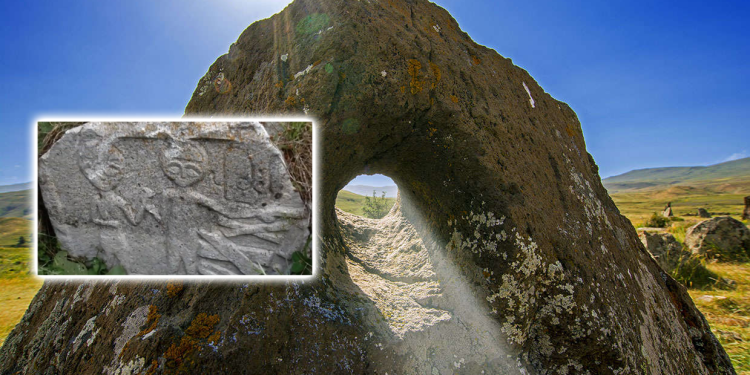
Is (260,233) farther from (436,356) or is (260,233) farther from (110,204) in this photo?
(436,356)

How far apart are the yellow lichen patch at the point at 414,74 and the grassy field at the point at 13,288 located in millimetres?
6022

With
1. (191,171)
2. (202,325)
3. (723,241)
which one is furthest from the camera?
(723,241)

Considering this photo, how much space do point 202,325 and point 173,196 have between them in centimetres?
89

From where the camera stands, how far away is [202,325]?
2.25m

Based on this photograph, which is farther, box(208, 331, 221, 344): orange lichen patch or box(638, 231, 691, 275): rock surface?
box(638, 231, 691, 275): rock surface

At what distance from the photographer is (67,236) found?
74.2 inches

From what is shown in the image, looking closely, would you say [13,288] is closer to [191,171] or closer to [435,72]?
[191,171]

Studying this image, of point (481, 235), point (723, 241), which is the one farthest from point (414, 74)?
point (723, 241)

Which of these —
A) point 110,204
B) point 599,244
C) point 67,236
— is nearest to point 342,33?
point 110,204

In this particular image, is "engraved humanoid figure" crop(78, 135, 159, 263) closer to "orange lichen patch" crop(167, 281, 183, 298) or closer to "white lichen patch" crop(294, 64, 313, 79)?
"orange lichen patch" crop(167, 281, 183, 298)

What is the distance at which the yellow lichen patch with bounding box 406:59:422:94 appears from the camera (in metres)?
2.54

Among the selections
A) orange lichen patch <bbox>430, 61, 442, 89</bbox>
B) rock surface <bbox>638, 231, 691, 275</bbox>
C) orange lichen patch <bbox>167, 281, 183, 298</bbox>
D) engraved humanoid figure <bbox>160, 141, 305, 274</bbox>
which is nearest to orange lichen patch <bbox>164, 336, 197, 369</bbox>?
orange lichen patch <bbox>167, 281, 183, 298</bbox>

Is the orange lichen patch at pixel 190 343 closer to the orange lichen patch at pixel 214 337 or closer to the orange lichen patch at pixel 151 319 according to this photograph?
the orange lichen patch at pixel 214 337

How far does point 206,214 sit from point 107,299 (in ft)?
5.15
